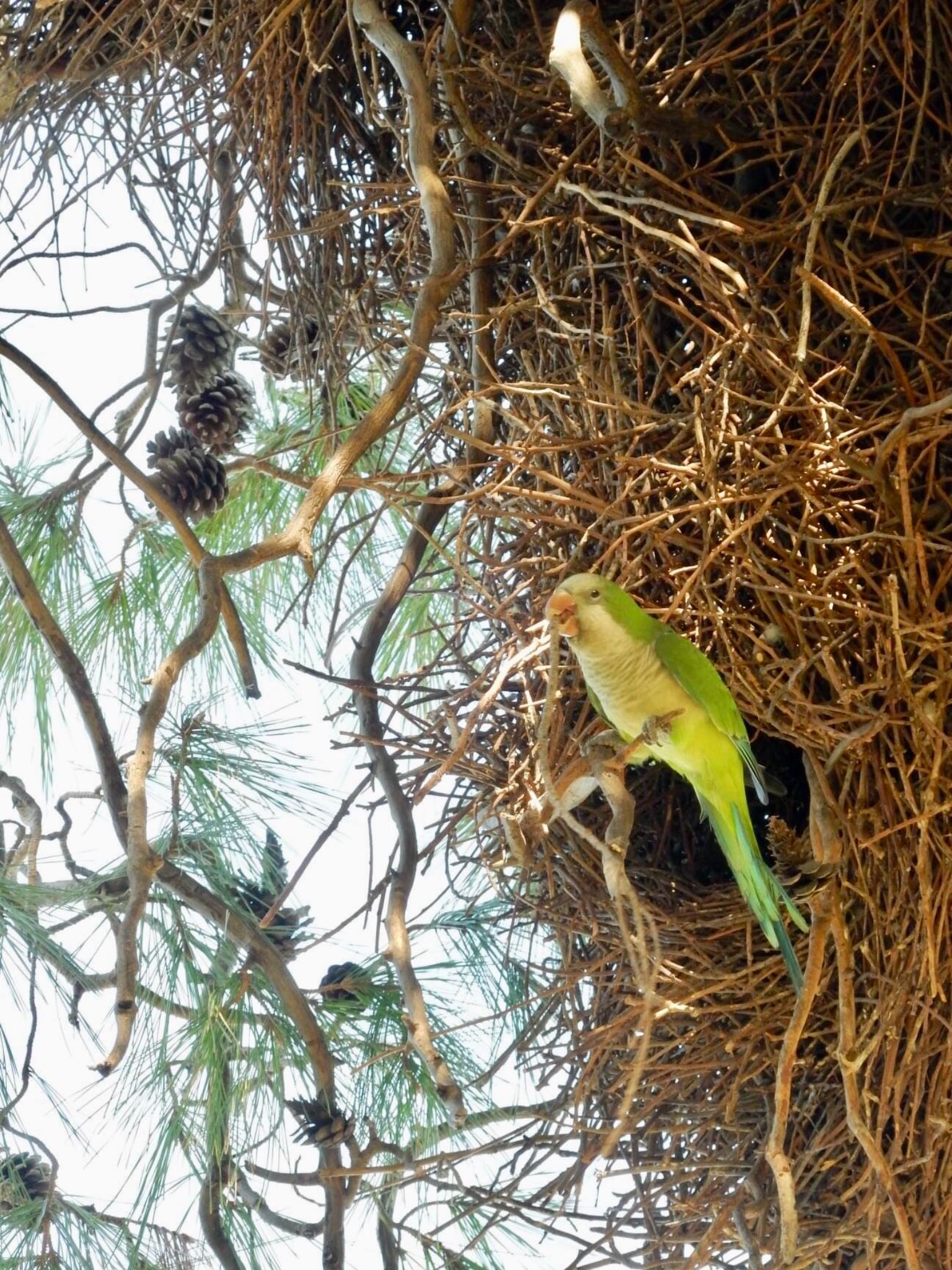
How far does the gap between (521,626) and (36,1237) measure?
640mm

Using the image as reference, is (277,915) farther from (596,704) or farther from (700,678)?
(700,678)

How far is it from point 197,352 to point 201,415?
0.08 meters

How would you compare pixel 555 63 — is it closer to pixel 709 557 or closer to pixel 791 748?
pixel 709 557

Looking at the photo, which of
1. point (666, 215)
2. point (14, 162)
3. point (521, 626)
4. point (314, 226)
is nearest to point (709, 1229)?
point (521, 626)

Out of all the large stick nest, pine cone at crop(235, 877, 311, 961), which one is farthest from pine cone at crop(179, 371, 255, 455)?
pine cone at crop(235, 877, 311, 961)

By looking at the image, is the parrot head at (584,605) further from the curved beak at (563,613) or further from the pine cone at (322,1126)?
the pine cone at (322,1126)

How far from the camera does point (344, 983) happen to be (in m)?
1.38

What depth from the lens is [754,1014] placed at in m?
1.20

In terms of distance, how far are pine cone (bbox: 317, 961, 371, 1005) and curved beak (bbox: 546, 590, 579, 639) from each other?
1.57 feet

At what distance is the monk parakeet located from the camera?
1.06 meters

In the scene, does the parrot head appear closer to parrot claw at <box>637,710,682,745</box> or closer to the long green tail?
parrot claw at <box>637,710,682,745</box>

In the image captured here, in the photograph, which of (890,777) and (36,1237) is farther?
(36,1237)

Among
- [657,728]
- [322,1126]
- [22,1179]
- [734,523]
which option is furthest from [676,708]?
[22,1179]

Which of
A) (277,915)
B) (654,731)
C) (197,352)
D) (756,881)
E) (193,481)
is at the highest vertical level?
(197,352)
